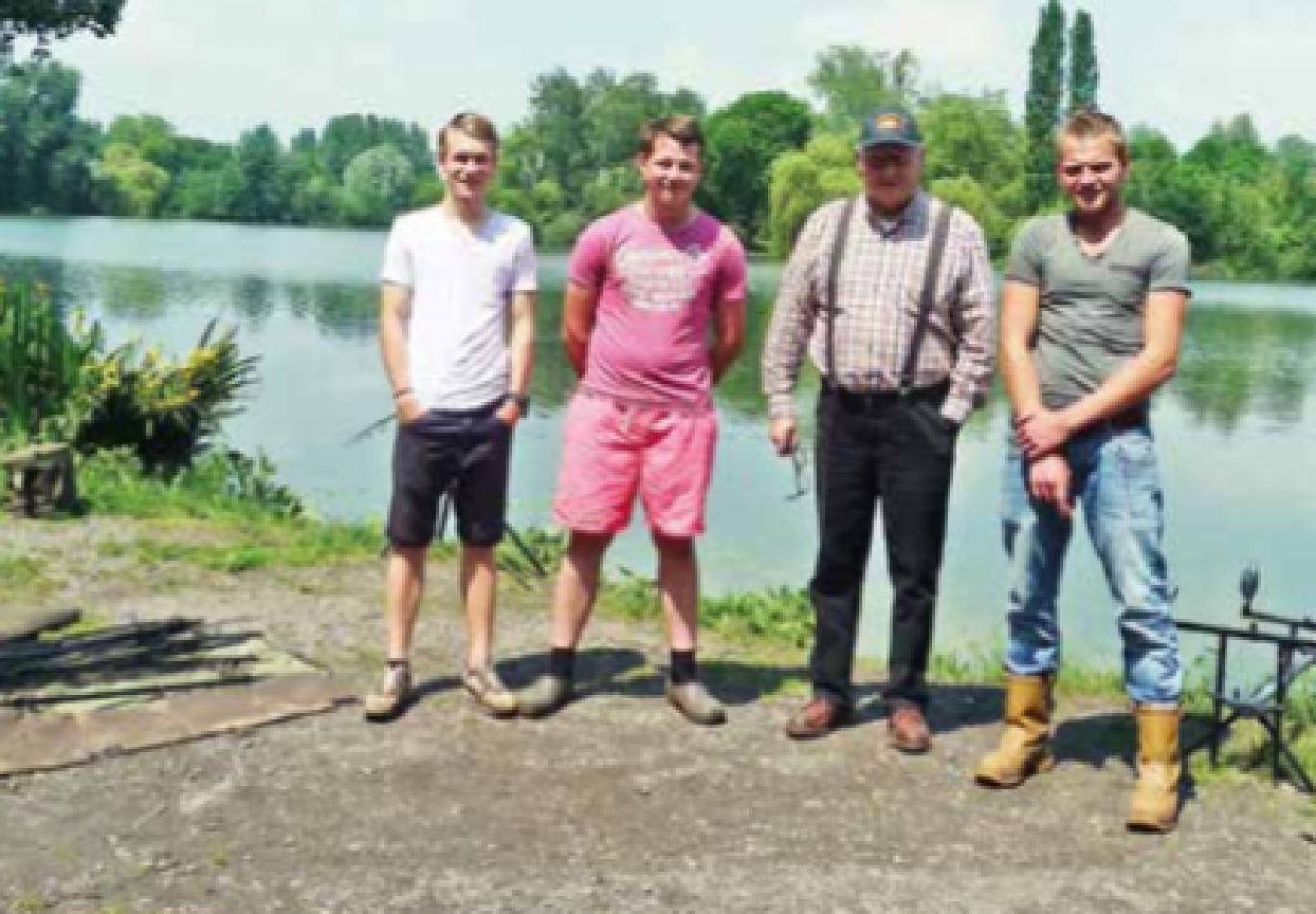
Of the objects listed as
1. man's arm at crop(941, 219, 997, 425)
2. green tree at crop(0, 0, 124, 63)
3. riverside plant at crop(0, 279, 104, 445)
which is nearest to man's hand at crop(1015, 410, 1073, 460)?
man's arm at crop(941, 219, 997, 425)

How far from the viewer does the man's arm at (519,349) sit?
498cm

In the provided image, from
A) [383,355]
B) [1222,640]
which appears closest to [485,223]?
[383,355]

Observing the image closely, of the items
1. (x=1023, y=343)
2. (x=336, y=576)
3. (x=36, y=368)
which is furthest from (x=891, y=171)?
(x=36, y=368)

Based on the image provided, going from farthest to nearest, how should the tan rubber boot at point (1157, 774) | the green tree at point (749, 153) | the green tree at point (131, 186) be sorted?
the green tree at point (131, 186)
the green tree at point (749, 153)
the tan rubber boot at point (1157, 774)

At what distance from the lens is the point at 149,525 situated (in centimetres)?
802

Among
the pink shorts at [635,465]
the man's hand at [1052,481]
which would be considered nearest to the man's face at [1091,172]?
the man's hand at [1052,481]

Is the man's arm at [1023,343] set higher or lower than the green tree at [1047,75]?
lower

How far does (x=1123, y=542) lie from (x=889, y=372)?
84cm

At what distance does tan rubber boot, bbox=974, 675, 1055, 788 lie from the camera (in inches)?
179

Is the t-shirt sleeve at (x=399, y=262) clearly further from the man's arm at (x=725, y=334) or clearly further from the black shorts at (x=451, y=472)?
the man's arm at (x=725, y=334)

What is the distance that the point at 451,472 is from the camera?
198 inches

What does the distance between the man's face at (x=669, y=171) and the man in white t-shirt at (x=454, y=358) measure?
1.56ft

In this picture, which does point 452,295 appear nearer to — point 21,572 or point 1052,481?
point 1052,481

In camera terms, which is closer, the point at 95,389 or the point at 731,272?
the point at 731,272
